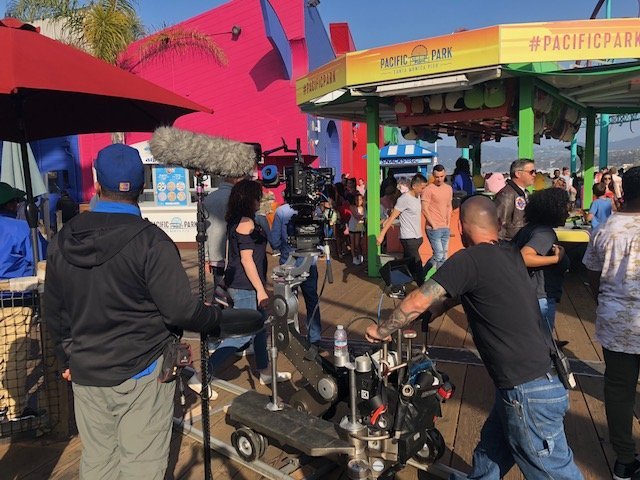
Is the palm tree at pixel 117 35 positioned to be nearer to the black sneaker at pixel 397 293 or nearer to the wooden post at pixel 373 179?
the wooden post at pixel 373 179

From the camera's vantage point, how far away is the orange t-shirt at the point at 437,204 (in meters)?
7.57

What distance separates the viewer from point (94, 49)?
48.2 feet

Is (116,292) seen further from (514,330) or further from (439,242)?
(439,242)

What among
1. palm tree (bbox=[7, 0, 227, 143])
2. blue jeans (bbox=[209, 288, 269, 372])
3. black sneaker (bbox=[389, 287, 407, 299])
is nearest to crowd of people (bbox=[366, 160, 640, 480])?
black sneaker (bbox=[389, 287, 407, 299])

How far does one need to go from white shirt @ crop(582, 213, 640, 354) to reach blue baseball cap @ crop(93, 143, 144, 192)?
2642 millimetres

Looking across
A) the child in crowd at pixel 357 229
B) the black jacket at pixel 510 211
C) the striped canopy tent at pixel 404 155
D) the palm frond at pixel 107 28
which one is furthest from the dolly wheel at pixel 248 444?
the striped canopy tent at pixel 404 155

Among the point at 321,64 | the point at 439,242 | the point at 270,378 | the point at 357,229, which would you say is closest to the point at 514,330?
the point at 270,378

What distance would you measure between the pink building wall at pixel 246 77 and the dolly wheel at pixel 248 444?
12.2 m

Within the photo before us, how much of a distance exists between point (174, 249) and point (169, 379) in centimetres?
62

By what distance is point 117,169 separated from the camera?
230 cm

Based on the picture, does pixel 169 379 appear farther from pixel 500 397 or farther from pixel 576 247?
pixel 576 247

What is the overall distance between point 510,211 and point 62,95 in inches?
164

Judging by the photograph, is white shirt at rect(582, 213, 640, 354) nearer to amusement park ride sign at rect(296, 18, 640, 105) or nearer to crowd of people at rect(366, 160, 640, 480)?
crowd of people at rect(366, 160, 640, 480)

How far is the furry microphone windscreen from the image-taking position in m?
2.80
